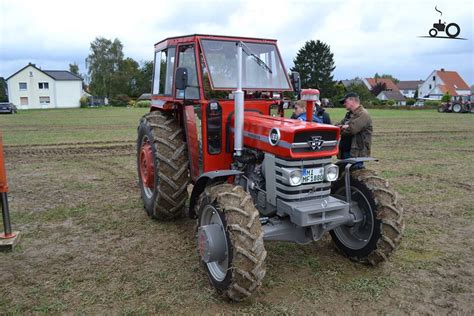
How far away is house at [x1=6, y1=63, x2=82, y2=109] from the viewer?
203 feet

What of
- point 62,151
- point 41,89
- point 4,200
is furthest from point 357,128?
point 41,89

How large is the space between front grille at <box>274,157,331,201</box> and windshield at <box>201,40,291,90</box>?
134 centimetres

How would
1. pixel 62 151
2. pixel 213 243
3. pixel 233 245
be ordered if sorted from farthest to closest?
pixel 62 151 → pixel 213 243 → pixel 233 245

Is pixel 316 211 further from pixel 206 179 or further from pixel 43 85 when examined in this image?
pixel 43 85

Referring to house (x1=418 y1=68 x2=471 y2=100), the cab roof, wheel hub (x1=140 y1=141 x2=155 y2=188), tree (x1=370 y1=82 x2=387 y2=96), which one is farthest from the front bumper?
tree (x1=370 y1=82 x2=387 y2=96)

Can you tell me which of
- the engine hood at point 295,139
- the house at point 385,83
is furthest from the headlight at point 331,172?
the house at point 385,83

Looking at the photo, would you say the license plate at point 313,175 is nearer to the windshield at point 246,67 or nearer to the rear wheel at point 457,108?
the windshield at point 246,67

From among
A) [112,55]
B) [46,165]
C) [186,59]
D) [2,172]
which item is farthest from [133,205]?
[112,55]

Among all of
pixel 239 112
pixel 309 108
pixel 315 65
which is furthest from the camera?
pixel 315 65

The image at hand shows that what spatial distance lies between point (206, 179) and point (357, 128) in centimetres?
227

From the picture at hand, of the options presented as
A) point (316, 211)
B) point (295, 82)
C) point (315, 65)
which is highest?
point (315, 65)

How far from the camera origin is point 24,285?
3.97 metres

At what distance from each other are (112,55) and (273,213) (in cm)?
6906

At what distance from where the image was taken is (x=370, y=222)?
4.34 m
